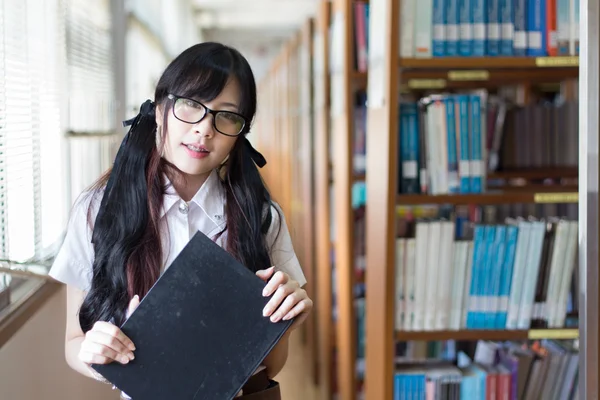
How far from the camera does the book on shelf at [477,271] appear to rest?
2205 mm

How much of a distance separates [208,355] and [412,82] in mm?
1712

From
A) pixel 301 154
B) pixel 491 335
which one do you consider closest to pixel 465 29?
pixel 491 335

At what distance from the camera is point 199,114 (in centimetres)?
121

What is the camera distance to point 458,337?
2.20m

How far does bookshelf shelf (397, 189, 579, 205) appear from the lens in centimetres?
210

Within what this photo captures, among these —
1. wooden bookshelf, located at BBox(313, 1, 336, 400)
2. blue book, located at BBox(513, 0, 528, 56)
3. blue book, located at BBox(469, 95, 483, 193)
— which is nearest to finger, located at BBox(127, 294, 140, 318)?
blue book, located at BBox(469, 95, 483, 193)

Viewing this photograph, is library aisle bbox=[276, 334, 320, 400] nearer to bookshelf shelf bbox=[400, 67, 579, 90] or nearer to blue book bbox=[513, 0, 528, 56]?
bookshelf shelf bbox=[400, 67, 579, 90]

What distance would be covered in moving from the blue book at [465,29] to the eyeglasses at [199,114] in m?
1.18

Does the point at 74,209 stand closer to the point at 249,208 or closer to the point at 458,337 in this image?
the point at 249,208

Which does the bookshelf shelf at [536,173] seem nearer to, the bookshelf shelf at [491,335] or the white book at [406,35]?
the bookshelf shelf at [491,335]

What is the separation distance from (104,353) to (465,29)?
61.1 inches

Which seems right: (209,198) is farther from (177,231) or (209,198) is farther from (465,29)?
(465,29)

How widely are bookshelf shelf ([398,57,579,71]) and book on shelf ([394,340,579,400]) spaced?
893 millimetres

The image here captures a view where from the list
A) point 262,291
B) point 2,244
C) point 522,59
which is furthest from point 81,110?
point 262,291
